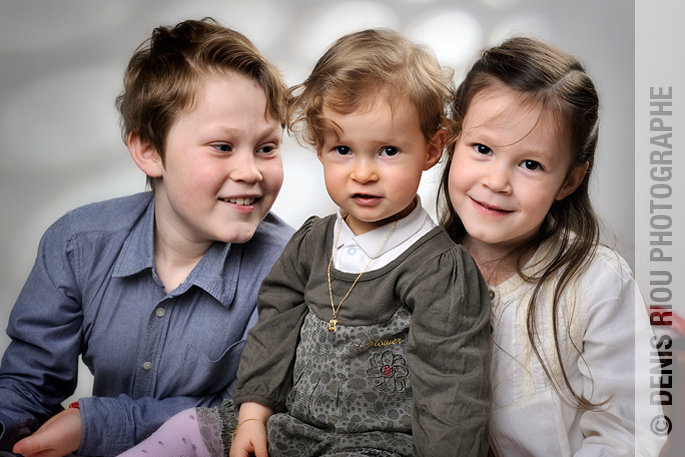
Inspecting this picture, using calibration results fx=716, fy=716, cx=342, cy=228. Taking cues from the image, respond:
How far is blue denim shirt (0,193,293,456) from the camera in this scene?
5.39 ft

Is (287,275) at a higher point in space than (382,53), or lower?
lower

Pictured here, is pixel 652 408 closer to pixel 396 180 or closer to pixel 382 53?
pixel 396 180

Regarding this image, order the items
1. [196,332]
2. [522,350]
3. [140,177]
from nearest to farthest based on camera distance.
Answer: [522,350] < [196,332] < [140,177]

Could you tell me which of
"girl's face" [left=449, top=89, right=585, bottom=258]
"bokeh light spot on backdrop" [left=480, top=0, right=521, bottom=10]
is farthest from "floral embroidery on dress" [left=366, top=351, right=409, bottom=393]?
"bokeh light spot on backdrop" [left=480, top=0, right=521, bottom=10]

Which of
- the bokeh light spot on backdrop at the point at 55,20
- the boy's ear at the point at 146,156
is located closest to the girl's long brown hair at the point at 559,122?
the boy's ear at the point at 146,156

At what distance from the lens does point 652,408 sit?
54.9 inches

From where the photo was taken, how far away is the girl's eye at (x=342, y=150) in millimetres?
1280

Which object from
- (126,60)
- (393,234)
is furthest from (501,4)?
(126,60)

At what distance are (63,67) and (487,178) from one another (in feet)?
4.61

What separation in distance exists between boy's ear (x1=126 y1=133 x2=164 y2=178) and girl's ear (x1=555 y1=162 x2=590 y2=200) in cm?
89

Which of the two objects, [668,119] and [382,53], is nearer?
[382,53]

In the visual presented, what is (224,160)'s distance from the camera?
1.55m

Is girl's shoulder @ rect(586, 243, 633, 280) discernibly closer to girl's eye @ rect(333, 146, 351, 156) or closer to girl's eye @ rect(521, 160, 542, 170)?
girl's eye @ rect(521, 160, 542, 170)

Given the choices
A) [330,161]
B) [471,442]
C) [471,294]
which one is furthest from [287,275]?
[471,442]
